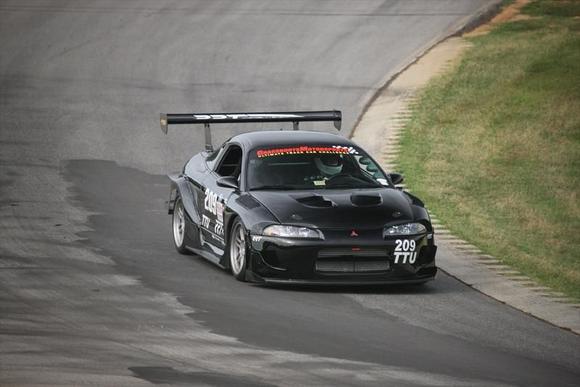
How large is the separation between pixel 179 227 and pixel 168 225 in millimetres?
1222

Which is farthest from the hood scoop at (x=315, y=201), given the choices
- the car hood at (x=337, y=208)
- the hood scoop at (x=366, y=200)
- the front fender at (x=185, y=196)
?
the front fender at (x=185, y=196)

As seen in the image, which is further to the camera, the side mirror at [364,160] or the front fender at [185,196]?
the front fender at [185,196]

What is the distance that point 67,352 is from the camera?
427 inches

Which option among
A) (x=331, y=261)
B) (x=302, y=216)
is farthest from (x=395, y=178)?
(x=331, y=261)

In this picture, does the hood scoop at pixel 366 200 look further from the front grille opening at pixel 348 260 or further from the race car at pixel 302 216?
the front grille opening at pixel 348 260

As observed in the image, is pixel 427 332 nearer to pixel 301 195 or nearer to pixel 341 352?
pixel 341 352

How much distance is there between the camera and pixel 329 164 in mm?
15328

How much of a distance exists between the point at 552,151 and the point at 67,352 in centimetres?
1211

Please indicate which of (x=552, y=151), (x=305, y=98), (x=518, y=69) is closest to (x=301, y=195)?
(x=552, y=151)

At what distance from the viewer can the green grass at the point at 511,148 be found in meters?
17.2

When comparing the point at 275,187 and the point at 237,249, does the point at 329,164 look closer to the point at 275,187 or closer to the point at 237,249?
the point at 275,187

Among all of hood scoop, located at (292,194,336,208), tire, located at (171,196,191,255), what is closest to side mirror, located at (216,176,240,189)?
hood scoop, located at (292,194,336,208)

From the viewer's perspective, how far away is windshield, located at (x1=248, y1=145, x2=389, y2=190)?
15023 millimetres

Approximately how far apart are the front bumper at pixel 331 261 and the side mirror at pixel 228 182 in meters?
1.10
